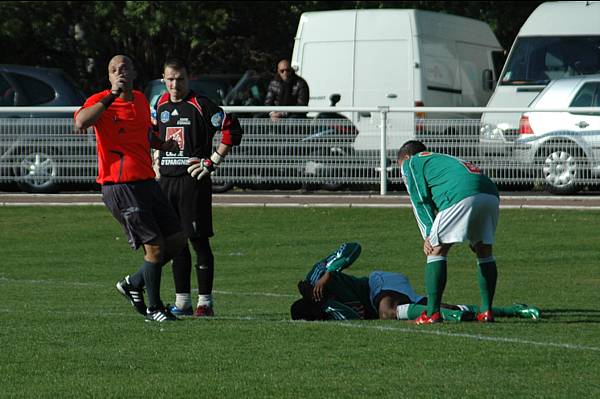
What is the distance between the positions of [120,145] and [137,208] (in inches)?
18.1

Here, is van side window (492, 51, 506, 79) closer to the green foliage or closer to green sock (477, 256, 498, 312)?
the green foliage

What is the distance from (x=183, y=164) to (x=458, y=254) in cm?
605

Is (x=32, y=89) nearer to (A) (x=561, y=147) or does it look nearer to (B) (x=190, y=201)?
(A) (x=561, y=147)

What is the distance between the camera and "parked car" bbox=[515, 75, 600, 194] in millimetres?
19859

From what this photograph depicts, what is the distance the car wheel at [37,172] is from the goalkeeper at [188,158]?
34.8 ft

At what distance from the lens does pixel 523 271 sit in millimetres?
15234

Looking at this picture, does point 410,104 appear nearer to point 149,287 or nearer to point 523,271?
point 523,271

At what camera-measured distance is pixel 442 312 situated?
1058 centimetres

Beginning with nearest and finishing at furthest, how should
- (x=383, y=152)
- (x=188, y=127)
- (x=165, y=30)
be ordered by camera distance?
1. (x=188, y=127)
2. (x=383, y=152)
3. (x=165, y=30)

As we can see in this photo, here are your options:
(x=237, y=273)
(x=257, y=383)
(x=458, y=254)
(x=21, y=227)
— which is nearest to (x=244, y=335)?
(x=257, y=383)

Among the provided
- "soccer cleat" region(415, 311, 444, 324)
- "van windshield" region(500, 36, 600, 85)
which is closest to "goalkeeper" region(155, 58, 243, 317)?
"soccer cleat" region(415, 311, 444, 324)

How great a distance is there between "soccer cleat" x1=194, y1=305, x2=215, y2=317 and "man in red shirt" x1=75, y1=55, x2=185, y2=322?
650 mm

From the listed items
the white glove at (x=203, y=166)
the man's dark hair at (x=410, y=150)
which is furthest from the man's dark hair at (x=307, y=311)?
the man's dark hair at (x=410, y=150)

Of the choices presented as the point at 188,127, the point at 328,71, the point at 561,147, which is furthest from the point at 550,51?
the point at 188,127
